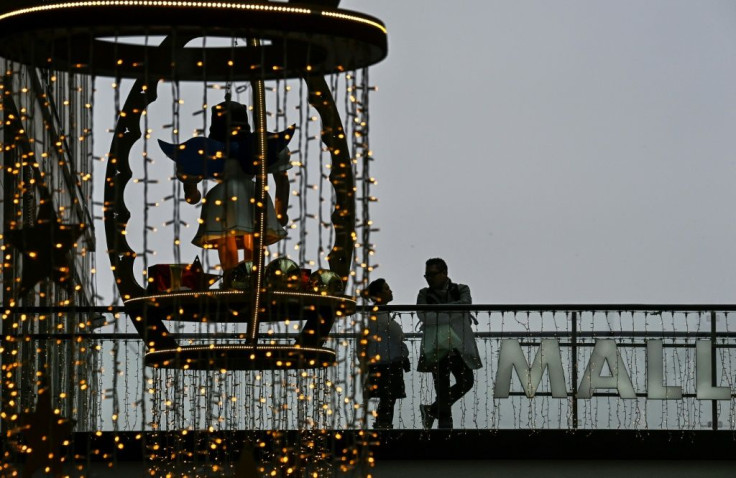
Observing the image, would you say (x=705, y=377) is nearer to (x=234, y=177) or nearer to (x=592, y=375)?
(x=592, y=375)

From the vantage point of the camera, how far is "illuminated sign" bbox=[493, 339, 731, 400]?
11.8 meters

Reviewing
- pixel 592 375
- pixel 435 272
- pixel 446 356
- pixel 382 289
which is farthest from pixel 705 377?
pixel 382 289

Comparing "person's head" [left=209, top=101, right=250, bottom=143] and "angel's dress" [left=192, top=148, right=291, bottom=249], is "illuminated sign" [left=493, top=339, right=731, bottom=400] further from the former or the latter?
"person's head" [left=209, top=101, right=250, bottom=143]

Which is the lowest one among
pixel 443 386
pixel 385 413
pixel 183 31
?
pixel 385 413

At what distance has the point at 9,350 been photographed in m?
8.04

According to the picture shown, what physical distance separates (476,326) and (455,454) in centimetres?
Answer: 112

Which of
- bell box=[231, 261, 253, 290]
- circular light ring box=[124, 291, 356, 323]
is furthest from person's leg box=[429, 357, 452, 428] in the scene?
bell box=[231, 261, 253, 290]

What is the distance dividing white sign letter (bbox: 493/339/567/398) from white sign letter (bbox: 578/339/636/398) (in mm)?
184

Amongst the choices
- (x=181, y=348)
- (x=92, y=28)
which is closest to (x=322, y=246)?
(x=181, y=348)

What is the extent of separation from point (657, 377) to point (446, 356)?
1725mm

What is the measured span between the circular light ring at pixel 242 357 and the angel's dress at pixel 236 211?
0.67 meters

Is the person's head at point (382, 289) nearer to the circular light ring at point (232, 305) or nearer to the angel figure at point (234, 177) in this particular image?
the angel figure at point (234, 177)

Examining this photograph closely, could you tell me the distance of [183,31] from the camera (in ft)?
24.4

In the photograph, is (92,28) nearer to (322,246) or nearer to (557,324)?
(322,246)
